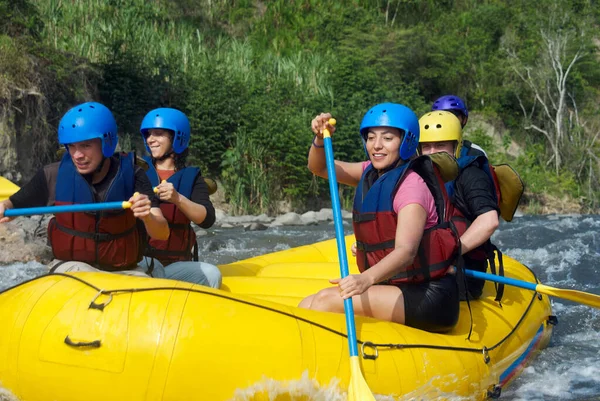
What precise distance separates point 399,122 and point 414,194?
1.13 feet

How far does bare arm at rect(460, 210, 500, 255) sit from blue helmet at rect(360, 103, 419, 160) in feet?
2.27

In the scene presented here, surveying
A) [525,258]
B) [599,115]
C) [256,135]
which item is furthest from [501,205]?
[599,115]

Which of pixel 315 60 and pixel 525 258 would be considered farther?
pixel 315 60

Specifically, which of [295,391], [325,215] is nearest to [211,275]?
[295,391]

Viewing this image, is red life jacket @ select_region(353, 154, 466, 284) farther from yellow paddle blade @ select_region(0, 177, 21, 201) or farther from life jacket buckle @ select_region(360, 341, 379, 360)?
yellow paddle blade @ select_region(0, 177, 21, 201)

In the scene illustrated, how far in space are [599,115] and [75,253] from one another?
770 inches

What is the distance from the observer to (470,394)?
3455mm

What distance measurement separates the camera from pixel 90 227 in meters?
3.45

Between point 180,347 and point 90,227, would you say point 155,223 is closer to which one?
point 90,227

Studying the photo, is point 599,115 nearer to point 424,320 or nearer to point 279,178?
point 279,178

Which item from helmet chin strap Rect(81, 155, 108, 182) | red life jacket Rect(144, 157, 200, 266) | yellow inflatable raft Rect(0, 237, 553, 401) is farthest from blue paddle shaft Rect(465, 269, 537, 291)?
helmet chin strap Rect(81, 155, 108, 182)

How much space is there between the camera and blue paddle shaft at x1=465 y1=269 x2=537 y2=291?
3613mm

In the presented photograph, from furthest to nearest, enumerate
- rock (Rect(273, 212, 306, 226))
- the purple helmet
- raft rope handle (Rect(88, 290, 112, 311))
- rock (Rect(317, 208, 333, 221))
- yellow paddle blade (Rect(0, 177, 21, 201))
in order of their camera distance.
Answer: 1. rock (Rect(317, 208, 333, 221))
2. rock (Rect(273, 212, 306, 226))
3. yellow paddle blade (Rect(0, 177, 21, 201))
4. the purple helmet
5. raft rope handle (Rect(88, 290, 112, 311))

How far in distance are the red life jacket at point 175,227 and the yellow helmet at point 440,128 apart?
1.33m
